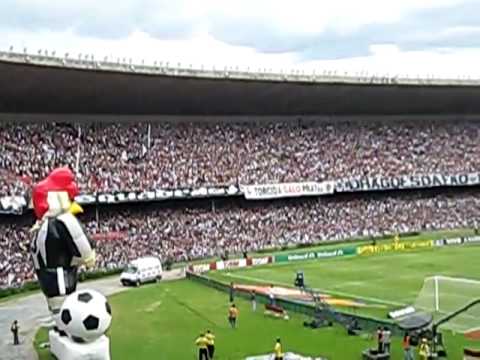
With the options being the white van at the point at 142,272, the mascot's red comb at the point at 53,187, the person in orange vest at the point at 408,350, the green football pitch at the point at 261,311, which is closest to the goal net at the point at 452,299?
the green football pitch at the point at 261,311

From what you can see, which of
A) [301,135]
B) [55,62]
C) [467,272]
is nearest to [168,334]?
[467,272]

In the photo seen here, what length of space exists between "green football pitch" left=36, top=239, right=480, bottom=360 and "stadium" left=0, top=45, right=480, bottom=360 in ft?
0.51

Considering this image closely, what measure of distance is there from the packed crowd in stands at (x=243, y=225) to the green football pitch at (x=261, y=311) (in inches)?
327

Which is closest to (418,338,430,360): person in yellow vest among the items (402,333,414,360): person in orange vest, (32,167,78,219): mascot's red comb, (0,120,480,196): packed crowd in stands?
(402,333,414,360): person in orange vest

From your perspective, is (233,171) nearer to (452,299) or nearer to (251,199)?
(251,199)

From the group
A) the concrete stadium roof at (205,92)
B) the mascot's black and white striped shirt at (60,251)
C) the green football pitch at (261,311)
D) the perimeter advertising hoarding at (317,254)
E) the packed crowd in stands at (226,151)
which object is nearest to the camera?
the mascot's black and white striped shirt at (60,251)

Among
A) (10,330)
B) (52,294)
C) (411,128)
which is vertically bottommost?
(10,330)

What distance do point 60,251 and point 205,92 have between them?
4639cm

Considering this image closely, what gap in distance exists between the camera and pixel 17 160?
5562cm

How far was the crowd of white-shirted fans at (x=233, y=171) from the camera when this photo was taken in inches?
2260

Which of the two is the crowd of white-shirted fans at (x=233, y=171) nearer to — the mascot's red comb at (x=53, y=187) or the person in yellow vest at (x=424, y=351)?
the person in yellow vest at (x=424, y=351)

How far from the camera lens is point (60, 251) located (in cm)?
1892

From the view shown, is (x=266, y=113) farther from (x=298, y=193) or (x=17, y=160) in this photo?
(x=17, y=160)

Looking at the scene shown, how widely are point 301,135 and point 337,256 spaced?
1606 cm
